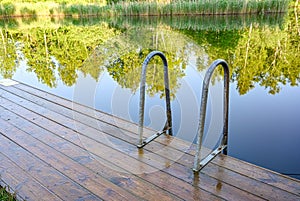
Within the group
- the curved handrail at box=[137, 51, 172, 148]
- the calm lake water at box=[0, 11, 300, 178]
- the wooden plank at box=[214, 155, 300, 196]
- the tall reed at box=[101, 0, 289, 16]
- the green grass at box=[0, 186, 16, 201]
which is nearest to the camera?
the green grass at box=[0, 186, 16, 201]

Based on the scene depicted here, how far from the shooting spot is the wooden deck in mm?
1511

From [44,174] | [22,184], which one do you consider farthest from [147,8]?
[22,184]

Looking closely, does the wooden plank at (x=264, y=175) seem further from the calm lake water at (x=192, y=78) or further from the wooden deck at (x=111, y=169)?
the calm lake water at (x=192, y=78)

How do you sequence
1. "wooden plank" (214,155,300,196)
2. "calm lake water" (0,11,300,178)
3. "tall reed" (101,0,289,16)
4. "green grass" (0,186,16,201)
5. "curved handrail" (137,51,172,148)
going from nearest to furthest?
"green grass" (0,186,16,201) < "wooden plank" (214,155,300,196) < "curved handrail" (137,51,172,148) < "calm lake water" (0,11,300,178) < "tall reed" (101,0,289,16)

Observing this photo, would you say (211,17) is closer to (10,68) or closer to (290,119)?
(10,68)

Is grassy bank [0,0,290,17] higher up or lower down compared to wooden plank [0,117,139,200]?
higher up

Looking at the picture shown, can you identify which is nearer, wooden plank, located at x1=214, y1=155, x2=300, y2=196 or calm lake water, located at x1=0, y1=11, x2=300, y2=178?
wooden plank, located at x1=214, y1=155, x2=300, y2=196

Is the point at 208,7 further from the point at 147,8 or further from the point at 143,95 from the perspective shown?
the point at 143,95

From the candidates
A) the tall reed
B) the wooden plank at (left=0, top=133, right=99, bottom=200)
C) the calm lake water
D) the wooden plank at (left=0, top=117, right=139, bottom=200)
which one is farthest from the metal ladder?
the tall reed

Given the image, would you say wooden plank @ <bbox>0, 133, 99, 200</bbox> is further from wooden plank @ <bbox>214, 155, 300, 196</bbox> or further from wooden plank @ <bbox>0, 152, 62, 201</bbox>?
wooden plank @ <bbox>214, 155, 300, 196</bbox>

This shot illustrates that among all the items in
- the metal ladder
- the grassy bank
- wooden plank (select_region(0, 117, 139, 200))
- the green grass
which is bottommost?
wooden plank (select_region(0, 117, 139, 200))

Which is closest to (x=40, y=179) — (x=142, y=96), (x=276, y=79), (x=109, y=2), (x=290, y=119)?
(x=142, y=96)

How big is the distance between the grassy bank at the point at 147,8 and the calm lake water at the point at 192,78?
3206mm

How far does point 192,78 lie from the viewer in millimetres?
2578
